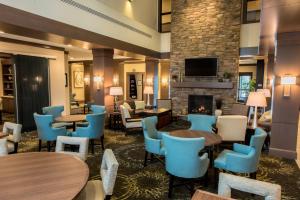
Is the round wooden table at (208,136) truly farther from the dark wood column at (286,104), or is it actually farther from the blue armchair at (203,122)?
the dark wood column at (286,104)

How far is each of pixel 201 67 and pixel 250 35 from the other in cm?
212

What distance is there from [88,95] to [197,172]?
1293 centimetres

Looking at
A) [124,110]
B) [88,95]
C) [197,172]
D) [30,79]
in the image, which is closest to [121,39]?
[124,110]

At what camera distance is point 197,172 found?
2918 mm

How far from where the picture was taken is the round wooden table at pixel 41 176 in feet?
5.24

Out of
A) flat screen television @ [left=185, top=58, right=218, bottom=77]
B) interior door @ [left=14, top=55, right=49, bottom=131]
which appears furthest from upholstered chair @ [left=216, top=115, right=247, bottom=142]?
interior door @ [left=14, top=55, right=49, bottom=131]

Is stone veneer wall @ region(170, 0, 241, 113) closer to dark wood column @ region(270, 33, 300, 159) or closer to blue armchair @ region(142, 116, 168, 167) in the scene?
dark wood column @ region(270, 33, 300, 159)

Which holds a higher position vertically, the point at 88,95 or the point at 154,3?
the point at 154,3

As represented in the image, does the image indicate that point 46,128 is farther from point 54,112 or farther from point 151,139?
point 151,139

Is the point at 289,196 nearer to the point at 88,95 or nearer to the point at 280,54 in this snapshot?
the point at 280,54

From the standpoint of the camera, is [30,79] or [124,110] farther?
[30,79]

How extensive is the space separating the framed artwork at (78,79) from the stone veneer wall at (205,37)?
335 inches

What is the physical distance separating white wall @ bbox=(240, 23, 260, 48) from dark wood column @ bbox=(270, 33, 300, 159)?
10.9 ft

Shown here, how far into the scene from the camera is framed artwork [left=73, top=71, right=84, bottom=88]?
48.9ft
